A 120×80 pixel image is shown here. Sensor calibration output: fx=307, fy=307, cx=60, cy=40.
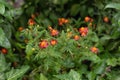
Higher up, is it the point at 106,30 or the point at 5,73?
the point at 106,30

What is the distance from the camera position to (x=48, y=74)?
240 centimetres

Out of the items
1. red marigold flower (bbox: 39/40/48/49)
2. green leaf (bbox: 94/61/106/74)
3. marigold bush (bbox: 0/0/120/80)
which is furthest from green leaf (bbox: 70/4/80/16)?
red marigold flower (bbox: 39/40/48/49)

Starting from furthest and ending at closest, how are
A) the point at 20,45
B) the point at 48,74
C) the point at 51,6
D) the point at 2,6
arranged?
the point at 51,6, the point at 20,45, the point at 48,74, the point at 2,6

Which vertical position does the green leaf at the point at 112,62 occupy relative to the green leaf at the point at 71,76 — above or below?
above

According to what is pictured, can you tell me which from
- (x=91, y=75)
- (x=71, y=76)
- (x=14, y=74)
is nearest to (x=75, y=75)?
(x=71, y=76)

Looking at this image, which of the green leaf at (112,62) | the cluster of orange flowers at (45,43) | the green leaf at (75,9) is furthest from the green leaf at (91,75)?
the green leaf at (75,9)

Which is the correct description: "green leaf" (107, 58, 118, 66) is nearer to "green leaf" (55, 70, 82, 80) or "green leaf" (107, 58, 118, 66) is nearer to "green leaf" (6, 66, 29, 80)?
"green leaf" (55, 70, 82, 80)

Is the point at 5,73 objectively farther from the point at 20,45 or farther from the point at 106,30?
the point at 106,30

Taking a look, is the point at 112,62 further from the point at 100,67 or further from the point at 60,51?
the point at 60,51

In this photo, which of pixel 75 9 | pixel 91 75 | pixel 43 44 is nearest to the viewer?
pixel 43 44

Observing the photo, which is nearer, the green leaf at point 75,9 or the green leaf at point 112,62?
the green leaf at point 112,62

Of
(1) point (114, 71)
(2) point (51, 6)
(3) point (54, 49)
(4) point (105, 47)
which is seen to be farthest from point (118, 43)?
(2) point (51, 6)

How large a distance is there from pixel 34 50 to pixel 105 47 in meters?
0.82

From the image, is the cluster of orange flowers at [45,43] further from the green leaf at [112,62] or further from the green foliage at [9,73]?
the green leaf at [112,62]
